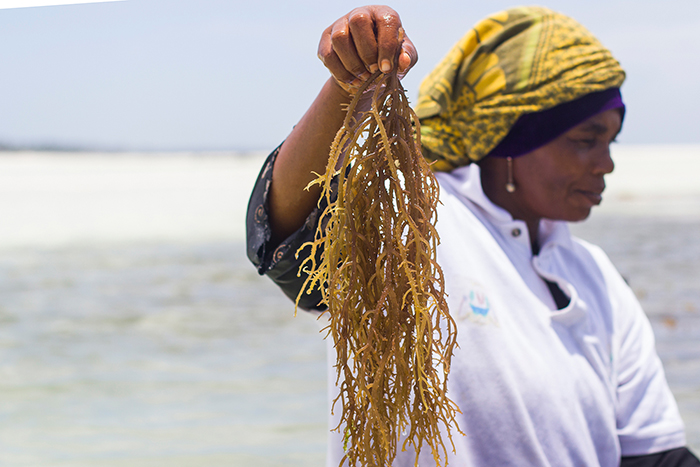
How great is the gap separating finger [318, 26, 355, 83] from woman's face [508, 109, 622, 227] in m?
1.05

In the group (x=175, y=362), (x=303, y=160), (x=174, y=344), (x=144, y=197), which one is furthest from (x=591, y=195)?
(x=144, y=197)

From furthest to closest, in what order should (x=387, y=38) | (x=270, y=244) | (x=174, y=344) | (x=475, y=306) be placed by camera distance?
1. (x=174, y=344)
2. (x=475, y=306)
3. (x=270, y=244)
4. (x=387, y=38)

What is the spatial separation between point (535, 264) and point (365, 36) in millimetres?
1205

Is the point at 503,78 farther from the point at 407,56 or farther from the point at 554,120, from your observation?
the point at 407,56

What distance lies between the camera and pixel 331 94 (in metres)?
1.19

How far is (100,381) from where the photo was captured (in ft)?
18.7

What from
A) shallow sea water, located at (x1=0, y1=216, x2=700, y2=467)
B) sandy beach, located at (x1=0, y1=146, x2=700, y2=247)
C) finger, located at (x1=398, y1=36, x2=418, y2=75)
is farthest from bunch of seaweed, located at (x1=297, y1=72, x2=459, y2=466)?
sandy beach, located at (x1=0, y1=146, x2=700, y2=247)

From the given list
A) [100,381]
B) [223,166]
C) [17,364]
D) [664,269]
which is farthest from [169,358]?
[223,166]

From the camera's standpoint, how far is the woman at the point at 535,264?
1661 millimetres

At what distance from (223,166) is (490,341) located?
36686 mm

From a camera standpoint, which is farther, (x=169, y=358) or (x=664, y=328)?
(x=664, y=328)

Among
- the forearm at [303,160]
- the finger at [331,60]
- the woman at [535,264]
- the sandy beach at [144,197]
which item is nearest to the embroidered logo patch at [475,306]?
the woman at [535,264]

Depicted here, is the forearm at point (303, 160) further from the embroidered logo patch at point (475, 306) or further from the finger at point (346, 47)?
the embroidered logo patch at point (475, 306)

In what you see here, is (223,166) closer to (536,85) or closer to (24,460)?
(24,460)
